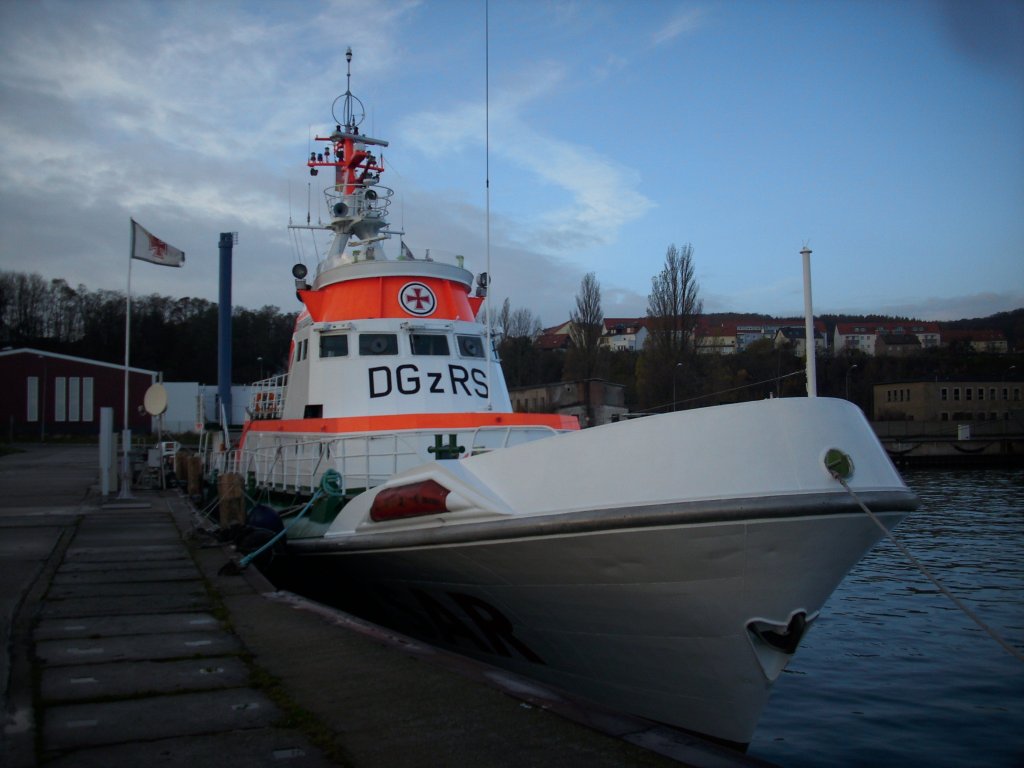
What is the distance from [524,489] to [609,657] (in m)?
1.31

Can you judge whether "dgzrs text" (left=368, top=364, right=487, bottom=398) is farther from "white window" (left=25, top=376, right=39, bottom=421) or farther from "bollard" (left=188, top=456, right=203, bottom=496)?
"white window" (left=25, top=376, right=39, bottom=421)

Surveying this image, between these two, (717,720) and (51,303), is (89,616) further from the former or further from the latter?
(51,303)

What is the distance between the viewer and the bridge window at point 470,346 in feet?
34.3

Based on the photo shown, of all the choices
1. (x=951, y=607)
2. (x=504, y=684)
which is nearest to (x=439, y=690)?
(x=504, y=684)

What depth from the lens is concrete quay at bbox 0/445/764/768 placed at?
3713 millimetres

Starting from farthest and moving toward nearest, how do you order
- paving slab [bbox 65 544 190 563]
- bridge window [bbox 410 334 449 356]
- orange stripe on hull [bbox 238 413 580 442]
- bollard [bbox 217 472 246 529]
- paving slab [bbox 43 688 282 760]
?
bridge window [bbox 410 334 449 356] → bollard [bbox 217 472 246 529] → paving slab [bbox 65 544 190 563] → orange stripe on hull [bbox 238 413 580 442] → paving slab [bbox 43 688 282 760]

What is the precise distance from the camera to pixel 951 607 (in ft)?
36.1

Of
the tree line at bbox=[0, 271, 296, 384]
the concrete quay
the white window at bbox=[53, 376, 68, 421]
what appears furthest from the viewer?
the tree line at bbox=[0, 271, 296, 384]

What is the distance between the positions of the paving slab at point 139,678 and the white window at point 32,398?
4873 centimetres

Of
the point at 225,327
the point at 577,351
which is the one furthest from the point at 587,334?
the point at 225,327

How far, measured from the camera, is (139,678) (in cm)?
477

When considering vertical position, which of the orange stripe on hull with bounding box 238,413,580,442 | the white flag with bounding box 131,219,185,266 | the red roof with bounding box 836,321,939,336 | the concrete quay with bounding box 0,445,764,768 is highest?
the red roof with bounding box 836,321,939,336

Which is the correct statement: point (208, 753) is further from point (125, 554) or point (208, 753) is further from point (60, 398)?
point (60, 398)

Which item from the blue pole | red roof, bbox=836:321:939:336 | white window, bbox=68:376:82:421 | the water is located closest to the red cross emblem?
the water
